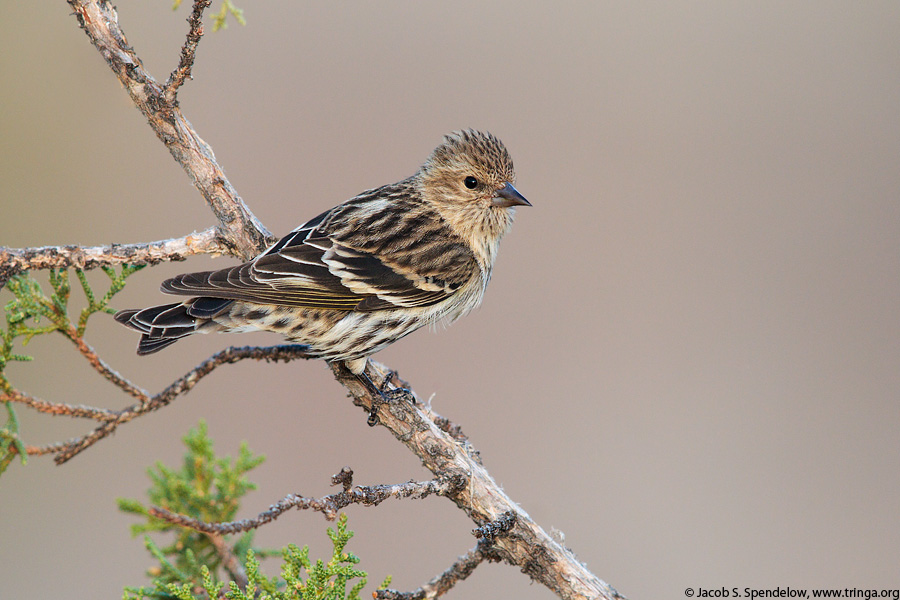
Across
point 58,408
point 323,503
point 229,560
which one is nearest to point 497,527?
point 323,503

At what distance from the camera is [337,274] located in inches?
138

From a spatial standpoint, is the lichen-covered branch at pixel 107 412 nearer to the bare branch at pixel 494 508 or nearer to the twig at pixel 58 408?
the twig at pixel 58 408

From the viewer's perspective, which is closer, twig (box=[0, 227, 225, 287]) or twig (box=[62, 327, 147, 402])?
twig (box=[0, 227, 225, 287])

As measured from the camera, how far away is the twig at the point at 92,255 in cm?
268

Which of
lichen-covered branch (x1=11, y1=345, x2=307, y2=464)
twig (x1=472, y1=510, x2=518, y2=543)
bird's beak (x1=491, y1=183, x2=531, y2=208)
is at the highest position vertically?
bird's beak (x1=491, y1=183, x2=531, y2=208)

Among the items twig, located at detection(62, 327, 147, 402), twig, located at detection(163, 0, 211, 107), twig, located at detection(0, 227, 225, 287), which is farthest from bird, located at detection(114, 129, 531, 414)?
twig, located at detection(163, 0, 211, 107)

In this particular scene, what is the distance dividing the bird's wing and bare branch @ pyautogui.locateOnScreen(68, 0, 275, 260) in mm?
150

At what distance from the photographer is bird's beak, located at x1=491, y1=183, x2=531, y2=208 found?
3.97 meters

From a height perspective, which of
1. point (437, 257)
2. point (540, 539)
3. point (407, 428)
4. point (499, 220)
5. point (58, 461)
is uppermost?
point (499, 220)

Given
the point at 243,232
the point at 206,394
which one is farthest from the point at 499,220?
the point at 206,394

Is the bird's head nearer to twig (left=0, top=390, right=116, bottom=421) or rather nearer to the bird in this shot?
the bird

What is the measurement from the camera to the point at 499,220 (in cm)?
411

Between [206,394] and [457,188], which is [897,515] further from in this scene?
[206,394]

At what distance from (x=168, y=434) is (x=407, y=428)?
19.2 feet
